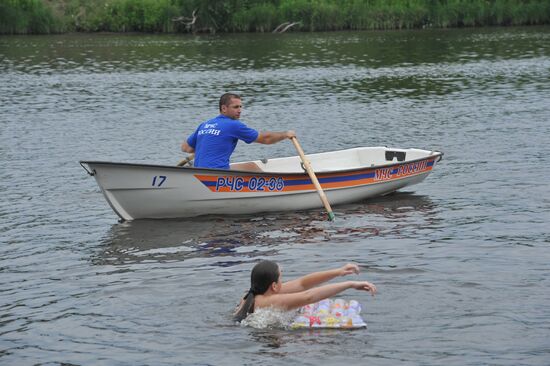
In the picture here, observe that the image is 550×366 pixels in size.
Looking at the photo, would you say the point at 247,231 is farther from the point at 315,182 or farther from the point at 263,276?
the point at 263,276

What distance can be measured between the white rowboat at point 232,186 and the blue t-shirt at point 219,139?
1.16ft

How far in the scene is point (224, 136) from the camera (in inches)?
679

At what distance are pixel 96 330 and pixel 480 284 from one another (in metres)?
4.96

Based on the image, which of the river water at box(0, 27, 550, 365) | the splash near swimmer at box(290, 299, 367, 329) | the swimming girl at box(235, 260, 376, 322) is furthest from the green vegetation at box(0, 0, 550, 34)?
the swimming girl at box(235, 260, 376, 322)

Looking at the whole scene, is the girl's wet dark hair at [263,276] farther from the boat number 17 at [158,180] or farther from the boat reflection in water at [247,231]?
the boat number 17 at [158,180]

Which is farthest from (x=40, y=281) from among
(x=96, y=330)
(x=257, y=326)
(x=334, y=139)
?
(x=334, y=139)

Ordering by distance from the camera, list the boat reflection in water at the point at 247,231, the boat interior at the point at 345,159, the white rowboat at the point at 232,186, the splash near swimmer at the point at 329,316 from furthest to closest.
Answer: the boat interior at the point at 345,159, the white rowboat at the point at 232,186, the boat reflection in water at the point at 247,231, the splash near swimmer at the point at 329,316

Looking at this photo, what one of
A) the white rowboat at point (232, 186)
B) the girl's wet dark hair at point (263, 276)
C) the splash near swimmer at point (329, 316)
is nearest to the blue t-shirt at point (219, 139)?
the white rowboat at point (232, 186)

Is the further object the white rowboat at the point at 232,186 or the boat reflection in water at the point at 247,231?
the white rowboat at the point at 232,186

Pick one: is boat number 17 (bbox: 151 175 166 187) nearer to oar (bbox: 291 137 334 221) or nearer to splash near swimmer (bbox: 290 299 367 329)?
oar (bbox: 291 137 334 221)

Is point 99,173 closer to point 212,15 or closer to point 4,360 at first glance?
point 4,360

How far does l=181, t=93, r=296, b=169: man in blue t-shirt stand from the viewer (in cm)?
1720

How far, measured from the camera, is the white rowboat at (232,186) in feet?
55.0

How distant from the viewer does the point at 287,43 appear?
5916 cm
